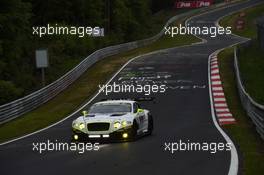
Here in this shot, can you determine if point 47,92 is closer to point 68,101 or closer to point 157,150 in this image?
point 68,101

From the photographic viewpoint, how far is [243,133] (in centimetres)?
2317

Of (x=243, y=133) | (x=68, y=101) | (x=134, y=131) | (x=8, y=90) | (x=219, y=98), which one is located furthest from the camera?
(x=8, y=90)

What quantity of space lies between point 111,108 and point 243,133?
486 centimetres

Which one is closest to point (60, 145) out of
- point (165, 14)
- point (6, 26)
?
point (6, 26)

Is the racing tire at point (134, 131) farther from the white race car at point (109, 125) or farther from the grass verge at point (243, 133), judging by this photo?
the grass verge at point (243, 133)

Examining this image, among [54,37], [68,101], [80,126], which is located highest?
[54,37]

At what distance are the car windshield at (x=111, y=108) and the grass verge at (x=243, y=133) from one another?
3591 millimetres

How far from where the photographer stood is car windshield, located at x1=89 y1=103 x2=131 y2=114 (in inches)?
840

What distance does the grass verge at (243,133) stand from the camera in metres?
15.0

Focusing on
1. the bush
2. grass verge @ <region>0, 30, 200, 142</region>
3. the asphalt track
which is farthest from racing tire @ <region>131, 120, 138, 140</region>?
the bush

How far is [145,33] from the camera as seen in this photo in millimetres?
95812

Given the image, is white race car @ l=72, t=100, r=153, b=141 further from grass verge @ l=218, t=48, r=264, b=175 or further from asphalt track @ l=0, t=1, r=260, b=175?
grass verge @ l=218, t=48, r=264, b=175

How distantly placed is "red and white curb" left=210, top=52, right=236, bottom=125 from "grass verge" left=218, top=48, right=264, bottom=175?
269mm

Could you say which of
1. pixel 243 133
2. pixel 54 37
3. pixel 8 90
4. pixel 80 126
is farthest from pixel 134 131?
pixel 54 37
